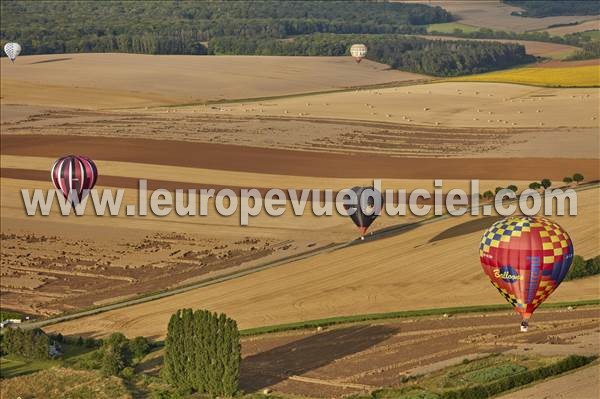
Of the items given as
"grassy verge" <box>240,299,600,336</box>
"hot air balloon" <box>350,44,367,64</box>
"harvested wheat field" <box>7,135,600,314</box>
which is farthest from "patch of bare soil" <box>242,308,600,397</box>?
"hot air balloon" <box>350,44,367,64</box>

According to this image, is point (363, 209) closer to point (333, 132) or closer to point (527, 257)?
point (527, 257)

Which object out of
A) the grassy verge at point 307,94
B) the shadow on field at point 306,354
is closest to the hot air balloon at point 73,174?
the shadow on field at point 306,354

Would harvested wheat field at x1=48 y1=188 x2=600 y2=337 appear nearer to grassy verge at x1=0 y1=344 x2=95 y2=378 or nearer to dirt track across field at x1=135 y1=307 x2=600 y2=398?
grassy verge at x1=0 y1=344 x2=95 y2=378

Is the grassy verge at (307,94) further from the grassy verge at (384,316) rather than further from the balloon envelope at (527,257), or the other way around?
the balloon envelope at (527,257)

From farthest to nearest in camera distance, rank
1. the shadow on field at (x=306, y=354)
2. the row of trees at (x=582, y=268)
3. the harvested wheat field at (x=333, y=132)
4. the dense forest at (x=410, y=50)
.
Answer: the dense forest at (x=410, y=50), the harvested wheat field at (x=333, y=132), the row of trees at (x=582, y=268), the shadow on field at (x=306, y=354)

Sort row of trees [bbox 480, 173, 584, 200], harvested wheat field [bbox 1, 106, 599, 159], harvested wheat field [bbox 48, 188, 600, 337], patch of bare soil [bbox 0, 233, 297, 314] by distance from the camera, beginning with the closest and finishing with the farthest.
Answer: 1. harvested wheat field [bbox 48, 188, 600, 337]
2. patch of bare soil [bbox 0, 233, 297, 314]
3. row of trees [bbox 480, 173, 584, 200]
4. harvested wheat field [bbox 1, 106, 599, 159]

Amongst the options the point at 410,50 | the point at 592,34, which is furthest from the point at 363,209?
the point at 592,34
